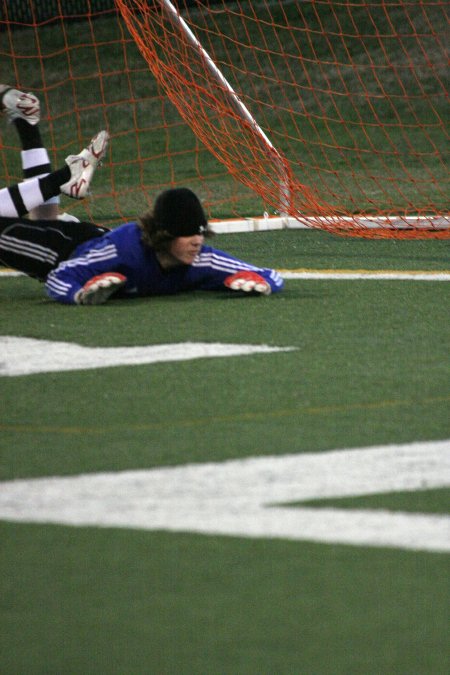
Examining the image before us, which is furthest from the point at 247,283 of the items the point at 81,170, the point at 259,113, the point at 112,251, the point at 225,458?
the point at 259,113

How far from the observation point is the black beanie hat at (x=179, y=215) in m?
6.11

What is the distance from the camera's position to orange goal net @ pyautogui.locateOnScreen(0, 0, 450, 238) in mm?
9266

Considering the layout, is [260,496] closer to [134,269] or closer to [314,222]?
[134,269]

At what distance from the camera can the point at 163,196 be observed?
6312 mm

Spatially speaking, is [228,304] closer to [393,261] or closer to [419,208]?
[393,261]

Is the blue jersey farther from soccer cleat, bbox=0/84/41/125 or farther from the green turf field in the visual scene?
soccer cleat, bbox=0/84/41/125

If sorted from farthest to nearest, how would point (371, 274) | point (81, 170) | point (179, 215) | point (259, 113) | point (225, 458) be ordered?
point (259, 113) → point (371, 274) → point (81, 170) → point (179, 215) → point (225, 458)

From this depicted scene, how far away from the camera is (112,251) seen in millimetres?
6195

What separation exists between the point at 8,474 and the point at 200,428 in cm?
59

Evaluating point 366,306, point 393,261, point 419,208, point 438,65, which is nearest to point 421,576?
point 366,306

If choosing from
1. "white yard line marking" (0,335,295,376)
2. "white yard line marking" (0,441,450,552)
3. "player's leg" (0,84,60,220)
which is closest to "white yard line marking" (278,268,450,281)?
"player's leg" (0,84,60,220)

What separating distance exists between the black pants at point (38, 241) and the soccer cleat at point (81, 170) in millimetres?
283

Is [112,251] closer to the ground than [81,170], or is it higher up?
closer to the ground

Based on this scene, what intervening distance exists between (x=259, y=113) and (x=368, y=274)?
1163 cm
